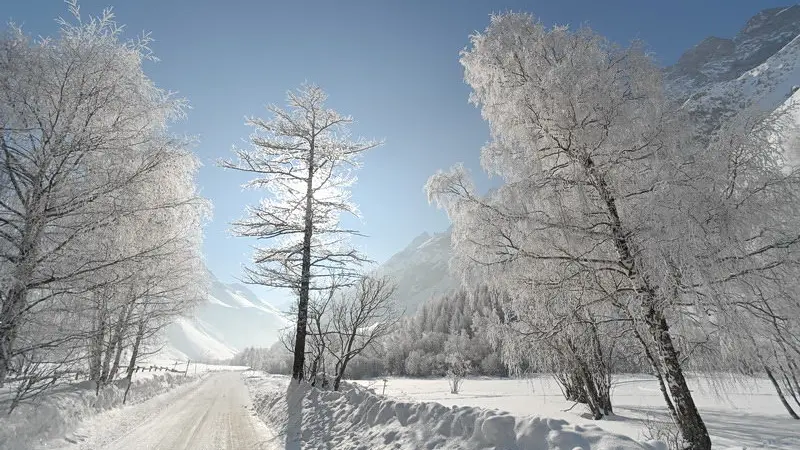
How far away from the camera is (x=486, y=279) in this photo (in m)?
6.30

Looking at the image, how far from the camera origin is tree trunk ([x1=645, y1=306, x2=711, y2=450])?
4465 mm

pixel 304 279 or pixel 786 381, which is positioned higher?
A: pixel 304 279

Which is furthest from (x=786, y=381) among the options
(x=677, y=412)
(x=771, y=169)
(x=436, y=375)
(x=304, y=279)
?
(x=436, y=375)

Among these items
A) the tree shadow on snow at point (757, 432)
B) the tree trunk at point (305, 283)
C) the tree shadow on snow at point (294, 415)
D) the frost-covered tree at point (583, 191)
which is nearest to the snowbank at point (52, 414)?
the tree shadow on snow at point (294, 415)

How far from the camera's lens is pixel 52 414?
839cm

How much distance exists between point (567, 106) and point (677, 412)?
179 inches

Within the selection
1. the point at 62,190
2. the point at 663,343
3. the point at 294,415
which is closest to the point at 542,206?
the point at 663,343

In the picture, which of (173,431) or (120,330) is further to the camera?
(120,330)

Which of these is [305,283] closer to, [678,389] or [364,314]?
[364,314]

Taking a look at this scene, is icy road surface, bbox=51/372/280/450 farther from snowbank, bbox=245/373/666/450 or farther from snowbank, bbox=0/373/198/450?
snowbank, bbox=245/373/666/450

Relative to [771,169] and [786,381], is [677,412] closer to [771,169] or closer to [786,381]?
[771,169]

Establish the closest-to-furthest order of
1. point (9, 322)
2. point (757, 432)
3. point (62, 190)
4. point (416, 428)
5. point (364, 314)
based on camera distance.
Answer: point (9, 322) < point (62, 190) < point (416, 428) < point (757, 432) < point (364, 314)

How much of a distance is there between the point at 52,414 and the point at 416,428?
29.8ft

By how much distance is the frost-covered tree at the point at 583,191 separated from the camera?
4.70m
